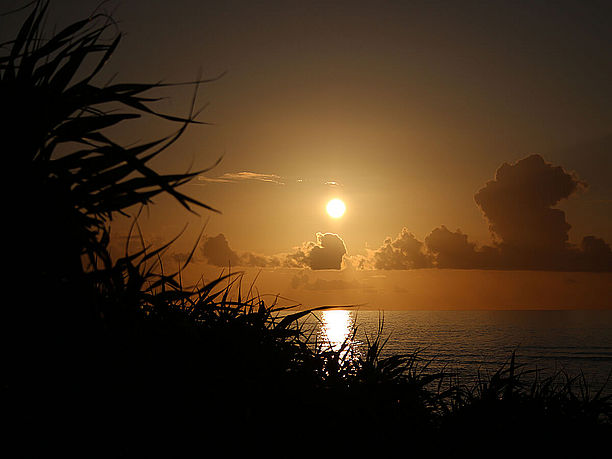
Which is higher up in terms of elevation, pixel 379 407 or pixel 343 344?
pixel 343 344

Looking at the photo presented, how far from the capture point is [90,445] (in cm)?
357

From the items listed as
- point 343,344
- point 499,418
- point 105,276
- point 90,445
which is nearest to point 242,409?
point 90,445

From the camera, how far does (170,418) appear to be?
4148 millimetres

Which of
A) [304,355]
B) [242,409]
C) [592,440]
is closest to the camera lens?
[242,409]

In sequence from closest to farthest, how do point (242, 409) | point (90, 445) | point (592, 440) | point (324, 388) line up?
point (90, 445)
point (242, 409)
point (324, 388)
point (592, 440)

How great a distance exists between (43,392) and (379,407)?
4.30 meters

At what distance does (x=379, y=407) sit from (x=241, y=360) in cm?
219

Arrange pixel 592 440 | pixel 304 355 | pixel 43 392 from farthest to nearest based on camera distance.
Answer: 1. pixel 592 440
2. pixel 304 355
3. pixel 43 392

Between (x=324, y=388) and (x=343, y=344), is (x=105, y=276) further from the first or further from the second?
(x=343, y=344)

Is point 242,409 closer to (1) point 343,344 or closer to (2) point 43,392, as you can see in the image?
(2) point 43,392

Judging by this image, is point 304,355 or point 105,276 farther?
point 304,355

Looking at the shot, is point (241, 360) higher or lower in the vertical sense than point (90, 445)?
higher

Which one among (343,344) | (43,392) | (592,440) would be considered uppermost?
(343,344)

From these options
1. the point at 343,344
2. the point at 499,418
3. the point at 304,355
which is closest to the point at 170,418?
the point at 304,355
